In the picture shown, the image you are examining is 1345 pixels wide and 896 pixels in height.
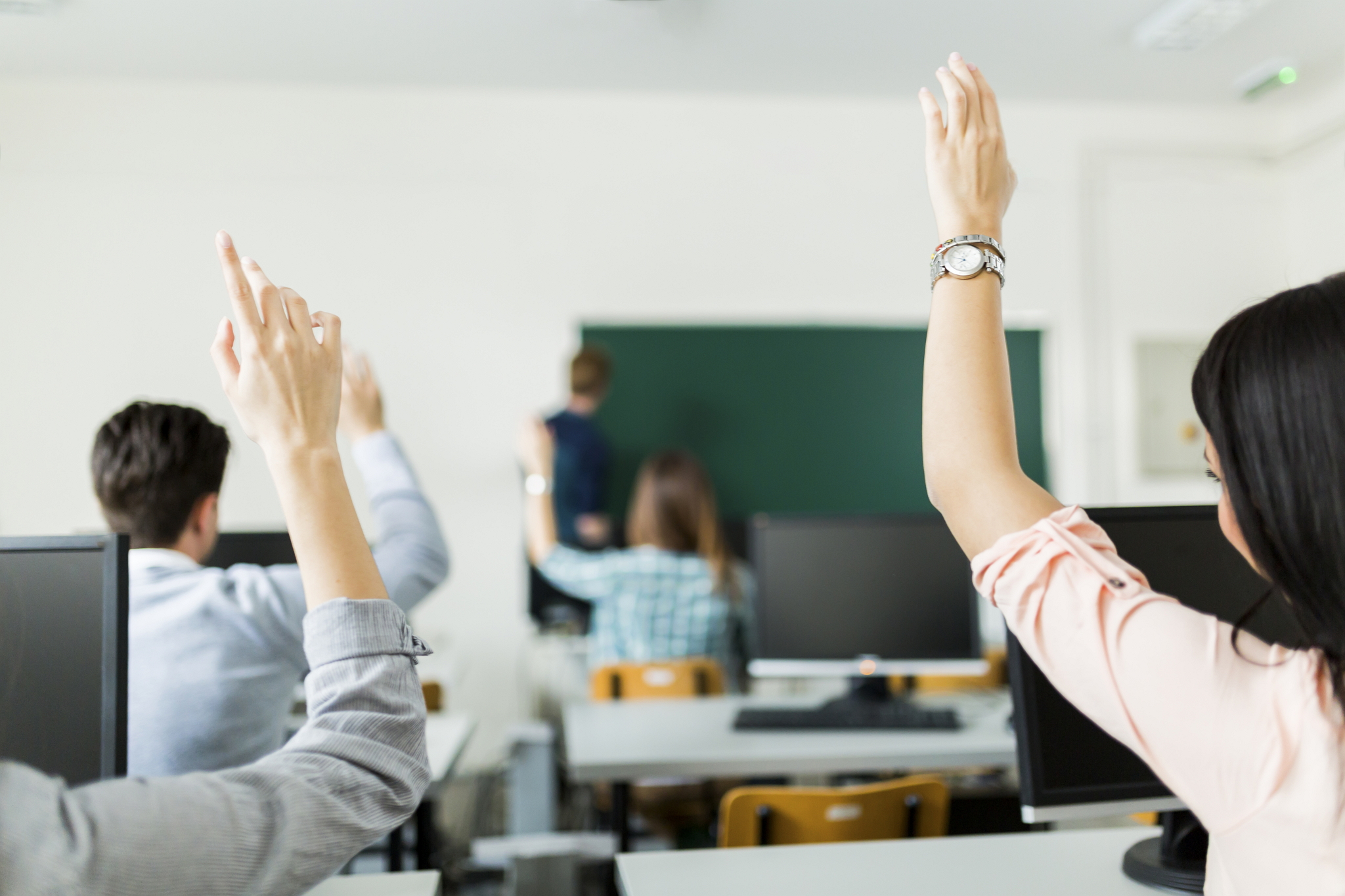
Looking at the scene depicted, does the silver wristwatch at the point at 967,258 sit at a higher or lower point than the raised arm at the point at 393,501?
higher

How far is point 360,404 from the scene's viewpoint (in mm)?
1417

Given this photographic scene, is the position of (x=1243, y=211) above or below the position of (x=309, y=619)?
above

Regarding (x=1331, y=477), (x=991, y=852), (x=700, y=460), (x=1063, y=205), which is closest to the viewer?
(x=1331, y=477)


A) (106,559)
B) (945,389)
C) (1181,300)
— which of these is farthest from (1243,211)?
(106,559)

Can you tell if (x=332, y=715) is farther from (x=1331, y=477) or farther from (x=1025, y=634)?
(x=1331, y=477)

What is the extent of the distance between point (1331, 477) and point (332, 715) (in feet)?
2.34

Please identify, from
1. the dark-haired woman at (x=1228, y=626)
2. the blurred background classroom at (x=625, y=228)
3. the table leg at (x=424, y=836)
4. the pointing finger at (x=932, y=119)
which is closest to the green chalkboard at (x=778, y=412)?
the blurred background classroom at (x=625, y=228)

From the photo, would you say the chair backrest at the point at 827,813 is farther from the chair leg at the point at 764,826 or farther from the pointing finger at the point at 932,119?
the pointing finger at the point at 932,119

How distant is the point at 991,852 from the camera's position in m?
1.42

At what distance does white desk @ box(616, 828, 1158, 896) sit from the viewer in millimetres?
1280

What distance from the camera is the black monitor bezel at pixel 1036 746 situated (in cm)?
126

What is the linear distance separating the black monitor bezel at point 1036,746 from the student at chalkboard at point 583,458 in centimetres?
307

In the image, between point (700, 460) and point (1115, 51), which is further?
point (700, 460)

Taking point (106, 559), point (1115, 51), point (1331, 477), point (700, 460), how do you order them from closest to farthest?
point (1331, 477), point (106, 559), point (1115, 51), point (700, 460)
